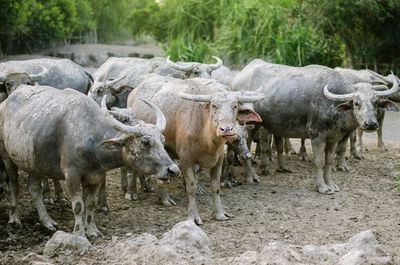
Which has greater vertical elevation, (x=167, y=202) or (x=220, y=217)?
(x=220, y=217)

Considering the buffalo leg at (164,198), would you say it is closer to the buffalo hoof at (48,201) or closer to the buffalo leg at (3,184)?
the buffalo hoof at (48,201)

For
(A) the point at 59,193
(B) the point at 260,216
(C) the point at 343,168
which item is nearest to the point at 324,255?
(B) the point at 260,216

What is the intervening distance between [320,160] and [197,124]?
2.63m

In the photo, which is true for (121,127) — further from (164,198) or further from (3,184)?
(3,184)

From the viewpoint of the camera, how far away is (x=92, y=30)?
29.2 meters

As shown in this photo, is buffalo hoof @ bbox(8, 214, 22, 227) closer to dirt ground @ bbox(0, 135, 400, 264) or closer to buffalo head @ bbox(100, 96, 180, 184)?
dirt ground @ bbox(0, 135, 400, 264)

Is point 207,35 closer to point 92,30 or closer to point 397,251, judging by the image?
point 92,30

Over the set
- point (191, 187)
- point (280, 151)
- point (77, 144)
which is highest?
point (77, 144)

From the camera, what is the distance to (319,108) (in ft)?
26.9

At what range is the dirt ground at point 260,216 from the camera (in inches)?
233

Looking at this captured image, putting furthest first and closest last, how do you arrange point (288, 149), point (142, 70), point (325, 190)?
point (288, 149), point (142, 70), point (325, 190)

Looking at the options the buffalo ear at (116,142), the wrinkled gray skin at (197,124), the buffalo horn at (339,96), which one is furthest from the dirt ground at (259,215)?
the buffalo horn at (339,96)

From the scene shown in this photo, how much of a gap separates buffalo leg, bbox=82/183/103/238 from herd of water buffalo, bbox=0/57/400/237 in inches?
0.5

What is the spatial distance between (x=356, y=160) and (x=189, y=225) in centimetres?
653
